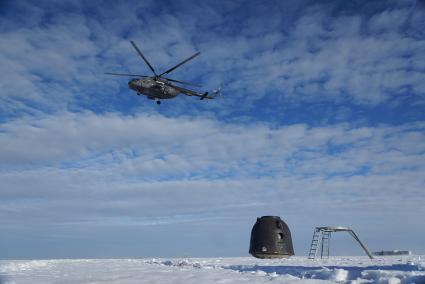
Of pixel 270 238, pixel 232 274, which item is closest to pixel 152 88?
pixel 270 238

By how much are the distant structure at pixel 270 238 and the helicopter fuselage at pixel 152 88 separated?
1551 cm

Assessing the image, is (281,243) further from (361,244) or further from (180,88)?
(361,244)

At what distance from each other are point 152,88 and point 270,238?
16.6m

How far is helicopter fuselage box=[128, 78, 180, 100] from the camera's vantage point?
29.2 meters

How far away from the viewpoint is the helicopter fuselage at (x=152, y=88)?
29.2m

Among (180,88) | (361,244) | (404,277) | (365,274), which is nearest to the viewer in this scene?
(404,277)

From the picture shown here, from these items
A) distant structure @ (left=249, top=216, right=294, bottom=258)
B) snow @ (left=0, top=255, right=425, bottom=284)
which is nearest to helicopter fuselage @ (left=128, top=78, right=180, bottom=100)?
snow @ (left=0, top=255, right=425, bottom=284)

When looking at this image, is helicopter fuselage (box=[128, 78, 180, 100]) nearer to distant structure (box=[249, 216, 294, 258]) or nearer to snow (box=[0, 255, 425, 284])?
snow (box=[0, 255, 425, 284])

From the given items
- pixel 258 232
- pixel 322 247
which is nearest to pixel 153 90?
pixel 258 232

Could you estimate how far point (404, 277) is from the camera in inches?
401

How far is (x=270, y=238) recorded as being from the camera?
1753cm

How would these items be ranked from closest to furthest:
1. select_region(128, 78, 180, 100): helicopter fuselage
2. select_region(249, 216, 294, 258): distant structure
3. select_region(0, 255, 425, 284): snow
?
select_region(0, 255, 425, 284): snow
select_region(249, 216, 294, 258): distant structure
select_region(128, 78, 180, 100): helicopter fuselage

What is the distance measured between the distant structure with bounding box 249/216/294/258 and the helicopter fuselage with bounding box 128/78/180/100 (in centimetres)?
1551

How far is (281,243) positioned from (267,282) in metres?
8.85
